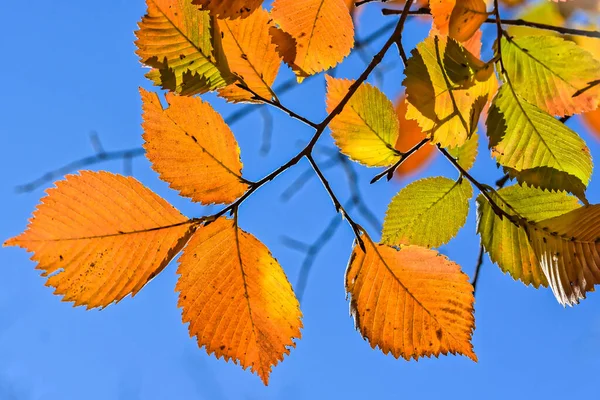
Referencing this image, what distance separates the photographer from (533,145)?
1.65ft

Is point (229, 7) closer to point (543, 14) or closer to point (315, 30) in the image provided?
point (315, 30)

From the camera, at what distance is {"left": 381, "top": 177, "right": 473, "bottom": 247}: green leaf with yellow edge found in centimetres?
55

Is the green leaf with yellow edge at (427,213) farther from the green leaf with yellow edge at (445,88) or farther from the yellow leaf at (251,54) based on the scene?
the yellow leaf at (251,54)

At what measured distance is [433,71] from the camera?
0.48 m

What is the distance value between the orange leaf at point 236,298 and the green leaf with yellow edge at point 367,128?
144 millimetres

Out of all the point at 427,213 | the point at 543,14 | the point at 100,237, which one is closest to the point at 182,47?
the point at 100,237

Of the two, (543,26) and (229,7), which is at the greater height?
(543,26)

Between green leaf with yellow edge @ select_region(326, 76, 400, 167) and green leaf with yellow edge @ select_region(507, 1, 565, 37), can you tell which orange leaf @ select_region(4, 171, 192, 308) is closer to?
green leaf with yellow edge @ select_region(326, 76, 400, 167)

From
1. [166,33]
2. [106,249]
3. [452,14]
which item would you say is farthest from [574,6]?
[106,249]

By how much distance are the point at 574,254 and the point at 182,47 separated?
380 mm

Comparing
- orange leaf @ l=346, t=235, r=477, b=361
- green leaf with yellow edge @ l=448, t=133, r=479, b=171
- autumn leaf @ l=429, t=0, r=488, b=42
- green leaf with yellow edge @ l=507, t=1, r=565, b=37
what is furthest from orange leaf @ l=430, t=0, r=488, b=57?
green leaf with yellow edge @ l=507, t=1, r=565, b=37

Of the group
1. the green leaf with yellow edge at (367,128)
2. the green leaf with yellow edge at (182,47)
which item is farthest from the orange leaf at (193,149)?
the green leaf with yellow edge at (367,128)

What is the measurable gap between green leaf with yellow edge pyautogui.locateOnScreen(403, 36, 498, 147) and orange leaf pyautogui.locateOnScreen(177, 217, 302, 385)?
19 cm

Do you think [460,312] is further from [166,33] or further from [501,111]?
[166,33]
